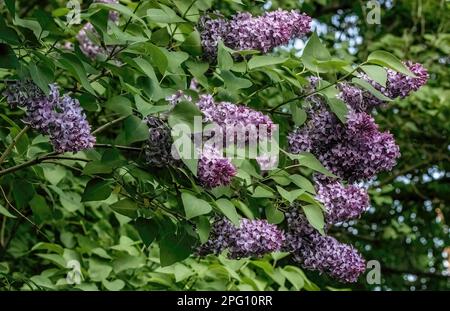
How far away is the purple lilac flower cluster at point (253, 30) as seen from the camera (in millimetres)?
2324

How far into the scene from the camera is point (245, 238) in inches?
88.7

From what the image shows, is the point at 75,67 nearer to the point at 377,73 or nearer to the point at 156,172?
the point at 156,172

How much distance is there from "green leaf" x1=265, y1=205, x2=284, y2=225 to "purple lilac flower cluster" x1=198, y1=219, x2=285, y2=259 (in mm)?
15

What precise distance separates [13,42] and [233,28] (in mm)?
600

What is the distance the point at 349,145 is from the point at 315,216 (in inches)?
9.0

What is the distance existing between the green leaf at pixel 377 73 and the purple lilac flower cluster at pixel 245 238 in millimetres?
450

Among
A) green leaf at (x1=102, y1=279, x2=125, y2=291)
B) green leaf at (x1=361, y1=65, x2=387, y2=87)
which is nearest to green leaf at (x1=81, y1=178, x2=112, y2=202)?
green leaf at (x1=361, y1=65, x2=387, y2=87)

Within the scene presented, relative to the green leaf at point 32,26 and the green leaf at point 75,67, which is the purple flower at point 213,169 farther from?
the green leaf at point 32,26

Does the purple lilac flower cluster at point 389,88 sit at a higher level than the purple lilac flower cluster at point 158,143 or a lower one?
higher

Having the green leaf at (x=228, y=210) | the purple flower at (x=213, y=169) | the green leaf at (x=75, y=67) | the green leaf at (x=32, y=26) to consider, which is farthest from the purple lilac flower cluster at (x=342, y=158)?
the green leaf at (x=32, y=26)

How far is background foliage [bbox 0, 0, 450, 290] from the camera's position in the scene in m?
2.19

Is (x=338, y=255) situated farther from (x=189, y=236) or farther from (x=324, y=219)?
(x=189, y=236)

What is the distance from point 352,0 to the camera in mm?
5902
